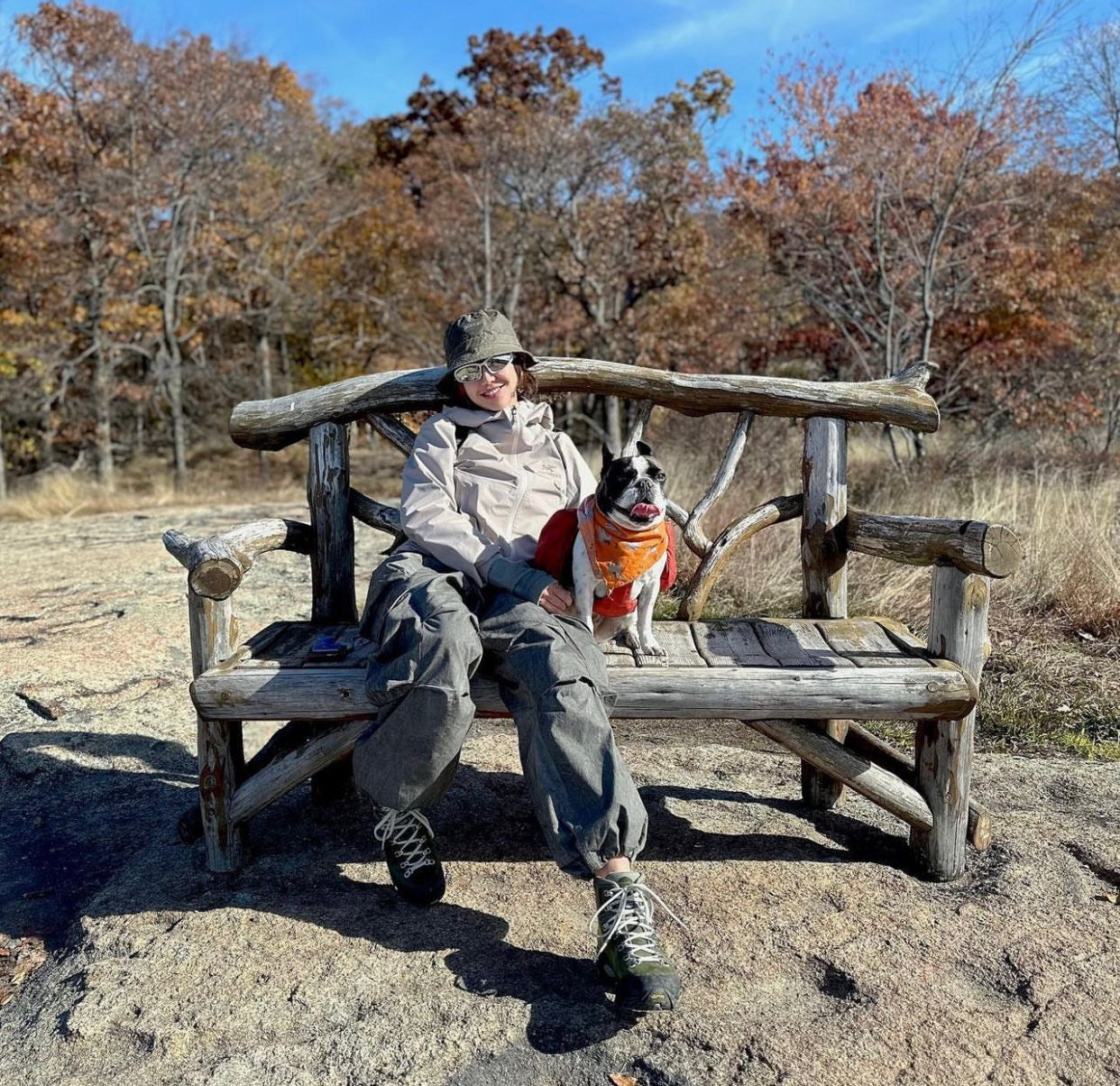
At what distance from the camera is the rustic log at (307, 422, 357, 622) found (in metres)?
3.21

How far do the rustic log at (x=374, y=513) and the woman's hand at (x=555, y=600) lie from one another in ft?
2.81

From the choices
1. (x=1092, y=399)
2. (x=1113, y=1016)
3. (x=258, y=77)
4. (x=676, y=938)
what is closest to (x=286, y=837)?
(x=676, y=938)

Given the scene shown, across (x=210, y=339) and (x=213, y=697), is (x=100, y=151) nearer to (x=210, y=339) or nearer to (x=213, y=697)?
(x=210, y=339)

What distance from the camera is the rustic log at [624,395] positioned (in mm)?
3201

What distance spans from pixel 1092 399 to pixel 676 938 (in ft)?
33.9

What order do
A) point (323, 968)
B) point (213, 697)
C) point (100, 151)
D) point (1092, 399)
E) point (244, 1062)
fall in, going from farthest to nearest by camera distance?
point (100, 151) → point (1092, 399) → point (213, 697) → point (323, 968) → point (244, 1062)

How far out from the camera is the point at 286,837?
2.94 meters

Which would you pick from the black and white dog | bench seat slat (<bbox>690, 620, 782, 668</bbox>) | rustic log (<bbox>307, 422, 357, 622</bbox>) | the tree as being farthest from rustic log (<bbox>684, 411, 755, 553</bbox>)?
the tree

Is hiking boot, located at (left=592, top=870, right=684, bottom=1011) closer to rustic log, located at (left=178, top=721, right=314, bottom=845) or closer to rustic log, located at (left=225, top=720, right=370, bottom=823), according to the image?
rustic log, located at (left=225, top=720, right=370, bottom=823)

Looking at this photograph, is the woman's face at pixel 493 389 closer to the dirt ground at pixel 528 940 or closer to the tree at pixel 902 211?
the dirt ground at pixel 528 940

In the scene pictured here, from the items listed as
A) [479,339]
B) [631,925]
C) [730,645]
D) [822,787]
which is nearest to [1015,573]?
[822,787]

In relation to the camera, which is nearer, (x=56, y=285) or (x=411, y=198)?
(x=56, y=285)

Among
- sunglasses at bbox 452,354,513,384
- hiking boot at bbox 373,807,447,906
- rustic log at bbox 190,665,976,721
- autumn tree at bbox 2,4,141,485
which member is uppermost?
autumn tree at bbox 2,4,141,485

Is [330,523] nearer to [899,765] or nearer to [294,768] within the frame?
[294,768]
